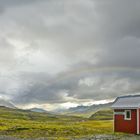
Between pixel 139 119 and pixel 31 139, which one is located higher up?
pixel 139 119

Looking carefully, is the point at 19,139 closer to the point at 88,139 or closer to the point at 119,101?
the point at 88,139

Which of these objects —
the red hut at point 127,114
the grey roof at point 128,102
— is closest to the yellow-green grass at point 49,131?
the red hut at point 127,114

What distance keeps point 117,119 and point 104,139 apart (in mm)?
13142

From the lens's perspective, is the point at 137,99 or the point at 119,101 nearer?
the point at 137,99

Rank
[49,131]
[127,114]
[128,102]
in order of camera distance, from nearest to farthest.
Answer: [127,114] → [128,102] → [49,131]

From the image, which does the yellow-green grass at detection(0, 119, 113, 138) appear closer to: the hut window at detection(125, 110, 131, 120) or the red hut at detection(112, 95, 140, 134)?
the red hut at detection(112, 95, 140, 134)

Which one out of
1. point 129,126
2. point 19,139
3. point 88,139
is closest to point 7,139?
point 19,139

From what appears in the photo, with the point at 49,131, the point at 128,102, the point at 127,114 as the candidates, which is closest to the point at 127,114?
the point at 127,114

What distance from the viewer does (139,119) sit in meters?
52.2

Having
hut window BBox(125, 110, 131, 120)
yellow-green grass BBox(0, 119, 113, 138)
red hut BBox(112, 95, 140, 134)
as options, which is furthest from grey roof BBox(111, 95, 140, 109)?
yellow-green grass BBox(0, 119, 113, 138)

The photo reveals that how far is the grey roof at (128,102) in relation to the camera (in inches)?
2099

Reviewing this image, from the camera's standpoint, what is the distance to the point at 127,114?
55062 millimetres

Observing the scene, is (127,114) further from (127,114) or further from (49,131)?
(49,131)

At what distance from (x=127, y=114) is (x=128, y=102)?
2.08 metres
